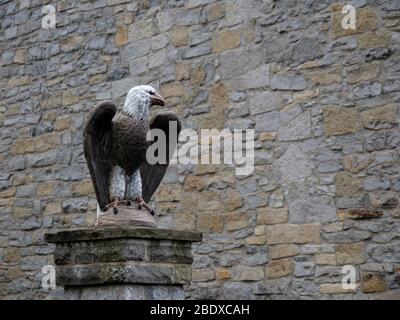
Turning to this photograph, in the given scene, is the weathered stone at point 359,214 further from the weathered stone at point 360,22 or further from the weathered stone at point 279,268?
the weathered stone at point 360,22

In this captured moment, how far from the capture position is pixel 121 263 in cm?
491

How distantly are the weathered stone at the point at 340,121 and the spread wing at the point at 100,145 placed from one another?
2.61 meters

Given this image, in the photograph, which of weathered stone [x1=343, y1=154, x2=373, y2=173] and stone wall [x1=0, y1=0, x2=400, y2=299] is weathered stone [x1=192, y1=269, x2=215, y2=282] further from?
weathered stone [x1=343, y1=154, x2=373, y2=173]

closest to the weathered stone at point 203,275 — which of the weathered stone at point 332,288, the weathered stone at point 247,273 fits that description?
the weathered stone at point 247,273

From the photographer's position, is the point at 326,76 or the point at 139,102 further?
the point at 326,76

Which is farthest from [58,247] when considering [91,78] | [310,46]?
[91,78]

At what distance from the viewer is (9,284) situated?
9367 millimetres

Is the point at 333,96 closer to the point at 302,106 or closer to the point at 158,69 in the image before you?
the point at 302,106

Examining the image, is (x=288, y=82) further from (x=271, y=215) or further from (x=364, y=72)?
(x=271, y=215)

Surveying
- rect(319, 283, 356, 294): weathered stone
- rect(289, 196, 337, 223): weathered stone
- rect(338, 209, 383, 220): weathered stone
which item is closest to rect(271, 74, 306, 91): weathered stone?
rect(289, 196, 337, 223): weathered stone

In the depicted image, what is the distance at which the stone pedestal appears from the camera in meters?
4.92

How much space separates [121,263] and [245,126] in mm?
3183

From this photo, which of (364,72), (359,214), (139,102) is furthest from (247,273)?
(139,102)

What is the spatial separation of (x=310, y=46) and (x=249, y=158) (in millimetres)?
1204
